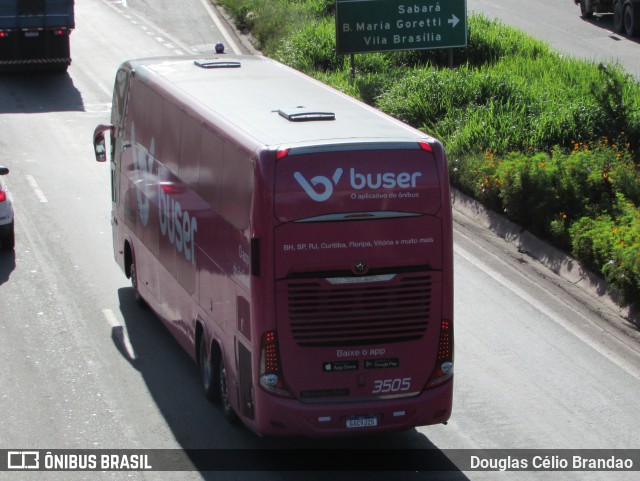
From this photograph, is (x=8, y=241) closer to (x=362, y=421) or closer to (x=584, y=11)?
(x=362, y=421)

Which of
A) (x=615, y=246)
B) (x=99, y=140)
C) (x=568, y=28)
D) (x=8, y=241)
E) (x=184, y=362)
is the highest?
(x=99, y=140)

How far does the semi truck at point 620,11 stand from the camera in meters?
37.6

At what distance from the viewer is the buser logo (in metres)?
10.5

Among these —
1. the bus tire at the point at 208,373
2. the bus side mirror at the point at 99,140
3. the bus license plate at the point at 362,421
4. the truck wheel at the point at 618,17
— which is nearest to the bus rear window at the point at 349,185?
the bus license plate at the point at 362,421

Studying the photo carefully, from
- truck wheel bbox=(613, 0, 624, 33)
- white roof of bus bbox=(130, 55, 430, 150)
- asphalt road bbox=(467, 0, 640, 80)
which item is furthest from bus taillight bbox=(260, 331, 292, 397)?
truck wheel bbox=(613, 0, 624, 33)


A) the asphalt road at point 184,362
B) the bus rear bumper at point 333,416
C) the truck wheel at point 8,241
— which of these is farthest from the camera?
the truck wheel at point 8,241

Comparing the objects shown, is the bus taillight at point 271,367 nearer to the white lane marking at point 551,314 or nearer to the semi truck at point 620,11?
the white lane marking at point 551,314

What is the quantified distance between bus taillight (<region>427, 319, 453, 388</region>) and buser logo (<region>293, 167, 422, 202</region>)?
4.79 ft

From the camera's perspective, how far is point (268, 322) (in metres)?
10.7

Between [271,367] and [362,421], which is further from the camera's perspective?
[362,421]

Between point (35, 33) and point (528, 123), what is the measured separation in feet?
48.4

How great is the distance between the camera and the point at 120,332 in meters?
15.3

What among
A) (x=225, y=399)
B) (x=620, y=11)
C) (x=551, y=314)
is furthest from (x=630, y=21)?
(x=225, y=399)

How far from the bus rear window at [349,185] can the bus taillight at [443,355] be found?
122 centimetres
